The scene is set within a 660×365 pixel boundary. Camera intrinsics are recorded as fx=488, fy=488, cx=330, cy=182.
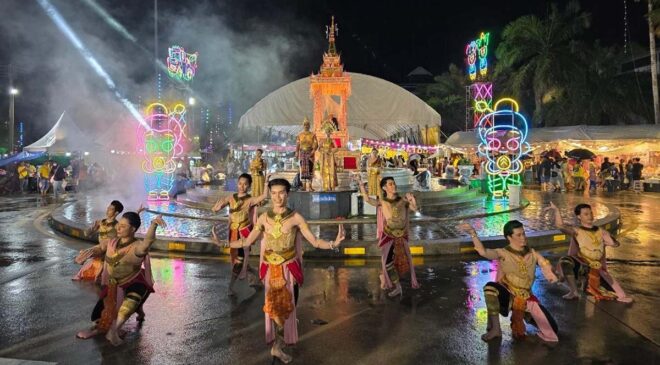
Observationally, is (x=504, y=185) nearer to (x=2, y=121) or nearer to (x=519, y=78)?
(x=519, y=78)

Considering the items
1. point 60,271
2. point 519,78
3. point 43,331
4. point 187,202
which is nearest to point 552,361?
point 43,331

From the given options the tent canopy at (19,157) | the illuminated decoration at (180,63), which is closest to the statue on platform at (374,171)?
the tent canopy at (19,157)

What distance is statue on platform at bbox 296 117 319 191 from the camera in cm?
1345

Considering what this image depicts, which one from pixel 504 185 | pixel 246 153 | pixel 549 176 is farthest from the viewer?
pixel 246 153

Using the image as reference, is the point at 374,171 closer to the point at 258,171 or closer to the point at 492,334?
the point at 258,171

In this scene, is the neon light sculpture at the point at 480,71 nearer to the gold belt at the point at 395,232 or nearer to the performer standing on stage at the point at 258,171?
the performer standing on stage at the point at 258,171

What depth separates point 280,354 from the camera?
4250 millimetres

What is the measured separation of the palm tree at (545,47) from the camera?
34750 mm

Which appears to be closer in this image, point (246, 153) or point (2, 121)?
point (2, 121)

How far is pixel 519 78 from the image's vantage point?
3631 centimetres

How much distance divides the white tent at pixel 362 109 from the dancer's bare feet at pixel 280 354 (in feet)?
122

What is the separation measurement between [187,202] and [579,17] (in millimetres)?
32194

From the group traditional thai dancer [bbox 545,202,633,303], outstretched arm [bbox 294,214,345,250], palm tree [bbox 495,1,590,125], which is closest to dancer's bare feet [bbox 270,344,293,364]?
outstretched arm [bbox 294,214,345,250]

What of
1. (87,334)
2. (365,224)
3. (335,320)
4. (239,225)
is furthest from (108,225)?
(365,224)
